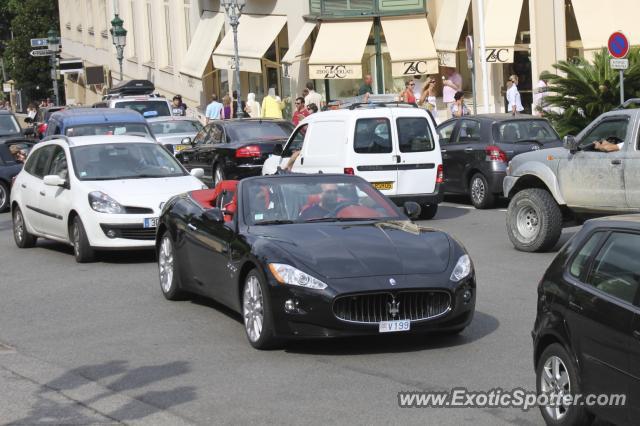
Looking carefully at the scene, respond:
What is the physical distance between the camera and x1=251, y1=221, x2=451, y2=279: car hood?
9.75 metres

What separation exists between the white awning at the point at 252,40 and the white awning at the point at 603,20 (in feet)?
46.2

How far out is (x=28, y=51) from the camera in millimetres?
Result: 78500

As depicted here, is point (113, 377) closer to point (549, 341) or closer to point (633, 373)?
A: point (549, 341)

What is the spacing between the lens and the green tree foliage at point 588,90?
958 inches

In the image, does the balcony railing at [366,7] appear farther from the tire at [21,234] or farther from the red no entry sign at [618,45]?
the tire at [21,234]

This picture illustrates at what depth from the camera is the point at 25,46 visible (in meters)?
78.6

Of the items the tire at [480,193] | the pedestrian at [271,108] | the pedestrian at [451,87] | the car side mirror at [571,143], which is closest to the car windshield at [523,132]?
the tire at [480,193]

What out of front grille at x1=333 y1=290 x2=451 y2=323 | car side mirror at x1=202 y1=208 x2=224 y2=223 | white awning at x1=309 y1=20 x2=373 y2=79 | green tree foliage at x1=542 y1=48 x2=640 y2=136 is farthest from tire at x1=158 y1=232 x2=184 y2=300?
white awning at x1=309 y1=20 x2=373 y2=79

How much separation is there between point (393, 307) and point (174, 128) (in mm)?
22511

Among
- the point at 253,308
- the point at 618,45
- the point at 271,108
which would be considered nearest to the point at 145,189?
the point at 253,308

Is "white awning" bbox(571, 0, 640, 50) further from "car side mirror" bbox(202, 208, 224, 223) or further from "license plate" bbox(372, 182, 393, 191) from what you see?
"car side mirror" bbox(202, 208, 224, 223)

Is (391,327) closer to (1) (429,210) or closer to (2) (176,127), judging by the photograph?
(1) (429,210)

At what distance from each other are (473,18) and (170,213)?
24.6 m

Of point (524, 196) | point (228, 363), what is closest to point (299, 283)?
point (228, 363)
